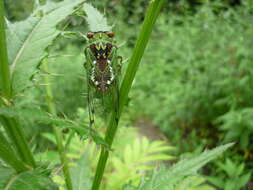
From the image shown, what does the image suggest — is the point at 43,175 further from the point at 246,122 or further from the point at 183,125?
the point at 183,125

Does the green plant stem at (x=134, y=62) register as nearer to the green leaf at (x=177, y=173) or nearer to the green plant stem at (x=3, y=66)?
the green leaf at (x=177, y=173)

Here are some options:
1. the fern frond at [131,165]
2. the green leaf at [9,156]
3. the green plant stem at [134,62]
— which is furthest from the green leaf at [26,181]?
the fern frond at [131,165]

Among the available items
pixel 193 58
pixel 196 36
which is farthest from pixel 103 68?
pixel 196 36

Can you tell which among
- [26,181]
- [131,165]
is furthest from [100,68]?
[131,165]

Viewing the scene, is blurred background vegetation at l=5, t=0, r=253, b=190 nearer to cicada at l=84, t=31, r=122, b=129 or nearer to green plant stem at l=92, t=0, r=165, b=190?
cicada at l=84, t=31, r=122, b=129

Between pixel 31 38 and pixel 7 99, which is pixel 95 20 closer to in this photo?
pixel 31 38
